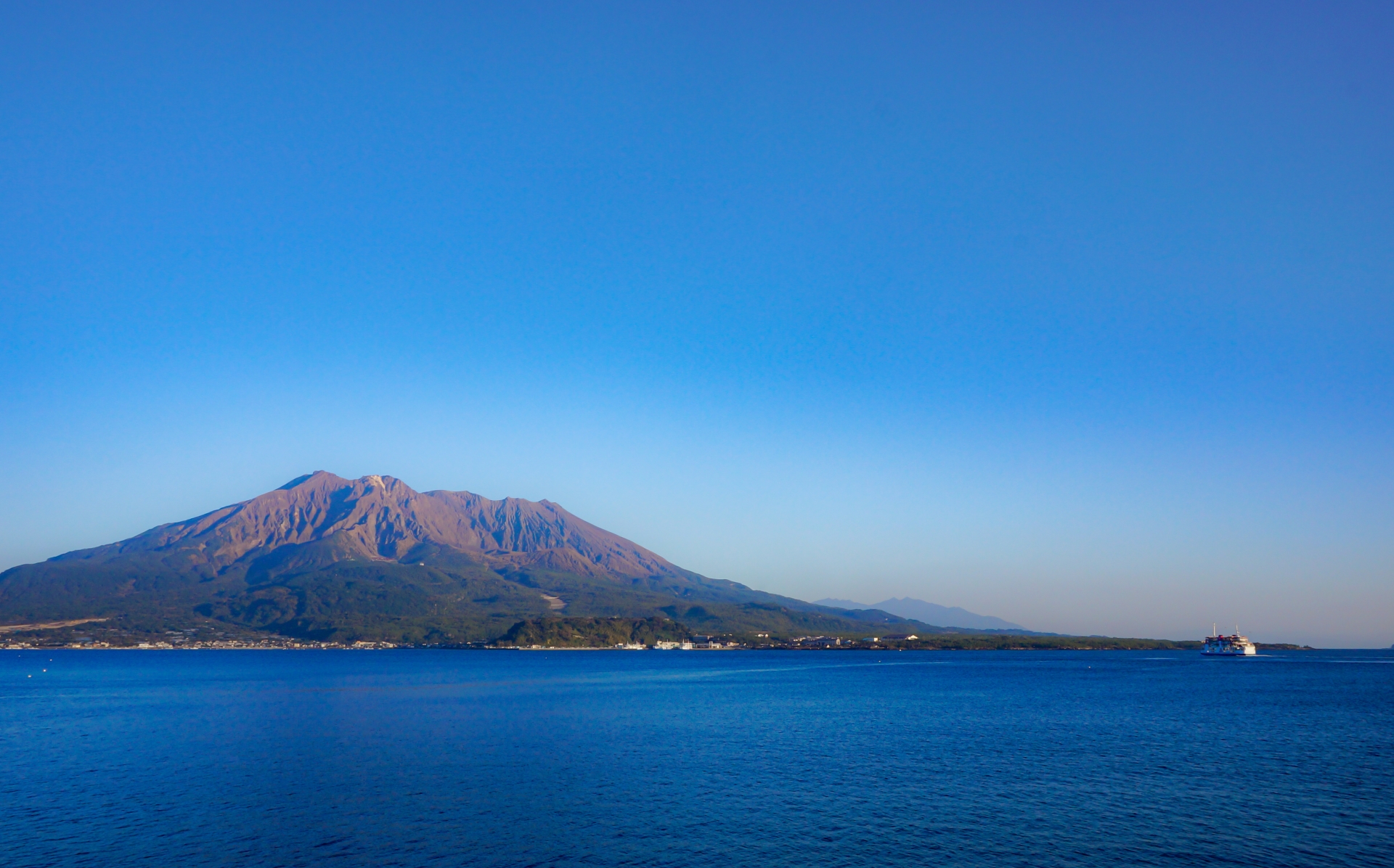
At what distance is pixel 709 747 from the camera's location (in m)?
61.2

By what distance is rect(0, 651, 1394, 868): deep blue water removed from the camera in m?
34.4

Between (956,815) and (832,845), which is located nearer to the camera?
(832,845)

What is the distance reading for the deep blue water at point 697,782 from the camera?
113 feet

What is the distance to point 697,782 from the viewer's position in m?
48.2

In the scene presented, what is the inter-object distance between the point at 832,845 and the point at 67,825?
35267 millimetres

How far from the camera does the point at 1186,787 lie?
150 feet

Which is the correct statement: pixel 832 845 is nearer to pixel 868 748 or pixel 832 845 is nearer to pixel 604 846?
pixel 604 846

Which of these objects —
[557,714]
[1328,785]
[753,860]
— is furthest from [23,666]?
[1328,785]

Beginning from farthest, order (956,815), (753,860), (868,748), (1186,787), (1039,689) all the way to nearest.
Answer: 1. (1039,689)
2. (868,748)
3. (1186,787)
4. (956,815)
5. (753,860)

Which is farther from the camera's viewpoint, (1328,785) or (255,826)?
(1328,785)

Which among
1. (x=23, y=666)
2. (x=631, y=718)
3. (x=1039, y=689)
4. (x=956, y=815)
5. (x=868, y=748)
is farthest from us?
(x=23, y=666)

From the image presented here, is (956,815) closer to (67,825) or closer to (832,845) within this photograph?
(832,845)

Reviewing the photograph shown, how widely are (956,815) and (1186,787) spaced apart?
15.9 metres

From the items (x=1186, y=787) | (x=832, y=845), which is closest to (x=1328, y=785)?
(x=1186, y=787)
